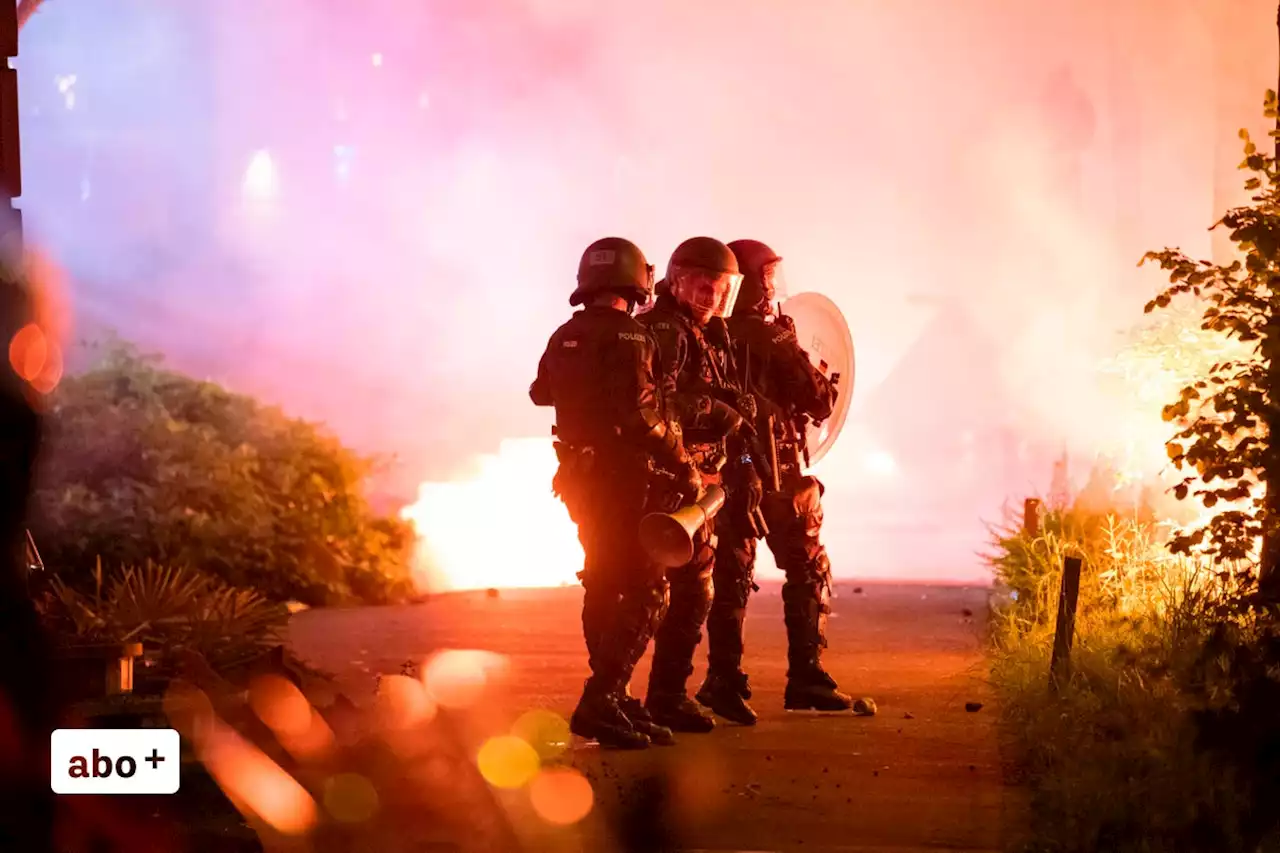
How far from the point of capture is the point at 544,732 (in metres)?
7.39

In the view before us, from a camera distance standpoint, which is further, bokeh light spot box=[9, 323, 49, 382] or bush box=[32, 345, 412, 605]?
bush box=[32, 345, 412, 605]

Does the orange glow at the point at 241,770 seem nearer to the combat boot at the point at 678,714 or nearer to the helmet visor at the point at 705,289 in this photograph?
the combat boot at the point at 678,714

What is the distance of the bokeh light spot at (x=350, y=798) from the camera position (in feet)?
18.0

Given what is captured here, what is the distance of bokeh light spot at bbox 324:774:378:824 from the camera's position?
547 centimetres

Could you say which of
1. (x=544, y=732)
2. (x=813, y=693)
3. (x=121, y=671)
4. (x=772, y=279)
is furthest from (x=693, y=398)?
(x=121, y=671)

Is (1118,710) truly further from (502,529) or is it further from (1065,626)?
(502,529)

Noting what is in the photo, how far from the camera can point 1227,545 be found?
6340mm

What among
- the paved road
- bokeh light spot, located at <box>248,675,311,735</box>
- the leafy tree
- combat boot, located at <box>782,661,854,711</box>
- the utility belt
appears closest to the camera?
the paved road

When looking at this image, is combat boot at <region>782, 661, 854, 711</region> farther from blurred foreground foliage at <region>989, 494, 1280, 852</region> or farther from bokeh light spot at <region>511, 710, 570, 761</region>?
bokeh light spot at <region>511, 710, 570, 761</region>

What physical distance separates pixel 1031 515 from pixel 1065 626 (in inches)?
192

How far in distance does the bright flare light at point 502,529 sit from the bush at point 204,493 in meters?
0.78

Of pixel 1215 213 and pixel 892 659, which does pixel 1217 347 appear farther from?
pixel 1215 213

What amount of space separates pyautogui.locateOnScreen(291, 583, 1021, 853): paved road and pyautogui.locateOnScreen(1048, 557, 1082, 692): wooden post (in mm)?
487

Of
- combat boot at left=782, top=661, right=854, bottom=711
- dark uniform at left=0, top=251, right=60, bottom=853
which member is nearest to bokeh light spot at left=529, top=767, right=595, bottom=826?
combat boot at left=782, top=661, right=854, bottom=711
